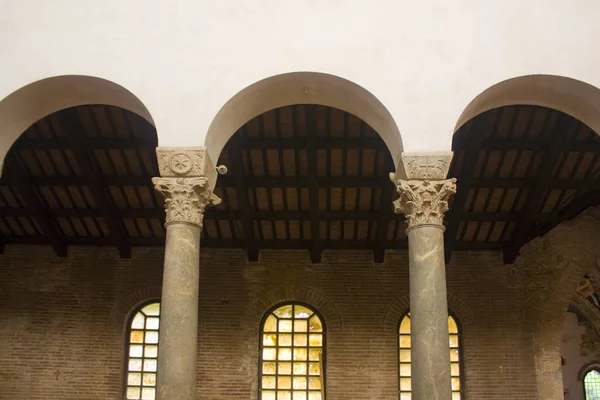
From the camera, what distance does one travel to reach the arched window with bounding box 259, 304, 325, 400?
54.6ft

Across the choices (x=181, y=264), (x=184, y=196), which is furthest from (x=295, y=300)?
(x=181, y=264)

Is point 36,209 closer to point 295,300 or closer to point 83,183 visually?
point 83,183

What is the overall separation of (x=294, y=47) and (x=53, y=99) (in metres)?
3.79

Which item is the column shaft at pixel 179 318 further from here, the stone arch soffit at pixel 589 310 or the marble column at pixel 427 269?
the stone arch soffit at pixel 589 310

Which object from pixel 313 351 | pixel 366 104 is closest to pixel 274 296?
pixel 313 351

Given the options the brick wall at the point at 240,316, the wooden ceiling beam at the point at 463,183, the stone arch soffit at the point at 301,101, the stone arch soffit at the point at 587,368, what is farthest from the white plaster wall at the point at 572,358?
the stone arch soffit at the point at 301,101

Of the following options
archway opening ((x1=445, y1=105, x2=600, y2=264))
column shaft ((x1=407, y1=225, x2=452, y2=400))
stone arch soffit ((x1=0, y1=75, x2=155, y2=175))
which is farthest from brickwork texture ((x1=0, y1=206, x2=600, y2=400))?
column shaft ((x1=407, y1=225, x2=452, y2=400))

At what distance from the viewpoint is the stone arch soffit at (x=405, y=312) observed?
16.8 m

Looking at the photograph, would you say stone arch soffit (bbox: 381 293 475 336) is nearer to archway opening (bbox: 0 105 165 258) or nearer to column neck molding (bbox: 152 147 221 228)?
archway opening (bbox: 0 105 165 258)

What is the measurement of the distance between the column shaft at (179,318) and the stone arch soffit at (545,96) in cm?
413

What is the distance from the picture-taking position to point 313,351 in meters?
16.9

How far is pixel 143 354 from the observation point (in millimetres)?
17016

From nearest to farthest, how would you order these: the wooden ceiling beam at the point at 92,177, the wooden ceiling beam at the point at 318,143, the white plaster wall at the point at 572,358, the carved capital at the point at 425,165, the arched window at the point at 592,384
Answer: the carved capital at the point at 425,165, the wooden ceiling beam at the point at 92,177, the wooden ceiling beam at the point at 318,143, the white plaster wall at the point at 572,358, the arched window at the point at 592,384

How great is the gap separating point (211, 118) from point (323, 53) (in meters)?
1.88
